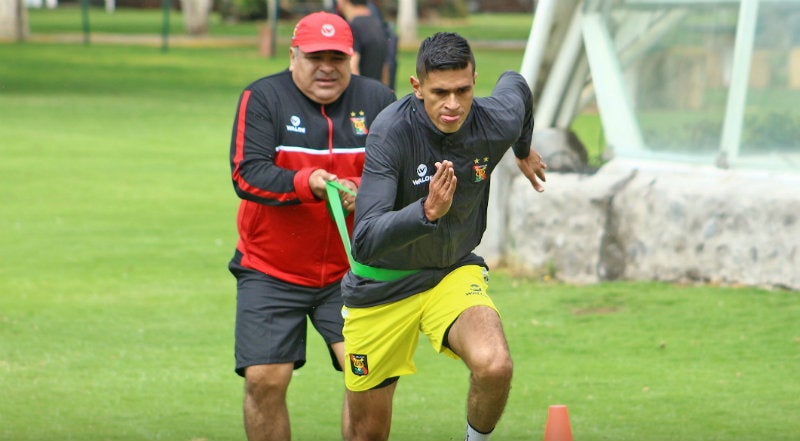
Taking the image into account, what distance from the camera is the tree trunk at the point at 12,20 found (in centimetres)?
4441

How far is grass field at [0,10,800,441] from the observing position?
7.84 meters

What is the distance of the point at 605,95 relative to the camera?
11.7 meters

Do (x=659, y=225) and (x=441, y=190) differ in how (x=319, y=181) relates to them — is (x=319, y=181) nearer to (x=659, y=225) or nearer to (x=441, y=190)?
(x=441, y=190)

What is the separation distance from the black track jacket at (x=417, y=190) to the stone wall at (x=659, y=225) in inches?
178

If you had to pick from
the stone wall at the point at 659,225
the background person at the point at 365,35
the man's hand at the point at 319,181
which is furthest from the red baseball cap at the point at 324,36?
the background person at the point at 365,35

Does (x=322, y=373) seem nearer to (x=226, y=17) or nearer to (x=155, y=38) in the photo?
(x=155, y=38)

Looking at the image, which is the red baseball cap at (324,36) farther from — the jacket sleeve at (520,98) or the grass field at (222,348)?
the grass field at (222,348)

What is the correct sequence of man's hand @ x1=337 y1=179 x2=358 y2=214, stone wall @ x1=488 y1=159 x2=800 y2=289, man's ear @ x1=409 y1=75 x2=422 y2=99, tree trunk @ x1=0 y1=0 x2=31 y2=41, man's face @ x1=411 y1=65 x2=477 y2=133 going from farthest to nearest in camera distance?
tree trunk @ x1=0 y1=0 x2=31 y2=41 < stone wall @ x1=488 y1=159 x2=800 y2=289 < man's hand @ x1=337 y1=179 x2=358 y2=214 < man's ear @ x1=409 y1=75 x2=422 y2=99 < man's face @ x1=411 y1=65 x2=477 y2=133

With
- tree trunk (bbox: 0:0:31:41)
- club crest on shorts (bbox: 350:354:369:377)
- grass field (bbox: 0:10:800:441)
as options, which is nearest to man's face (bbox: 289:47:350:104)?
club crest on shorts (bbox: 350:354:369:377)

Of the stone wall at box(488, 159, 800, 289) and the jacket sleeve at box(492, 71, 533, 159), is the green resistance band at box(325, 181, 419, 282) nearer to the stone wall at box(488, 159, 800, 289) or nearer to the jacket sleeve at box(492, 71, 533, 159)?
the jacket sleeve at box(492, 71, 533, 159)

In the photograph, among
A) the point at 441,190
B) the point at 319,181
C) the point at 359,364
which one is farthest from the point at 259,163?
the point at 441,190

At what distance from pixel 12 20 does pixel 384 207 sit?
1635 inches

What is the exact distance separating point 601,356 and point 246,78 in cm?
2530

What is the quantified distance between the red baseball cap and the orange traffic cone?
1.90 metres
